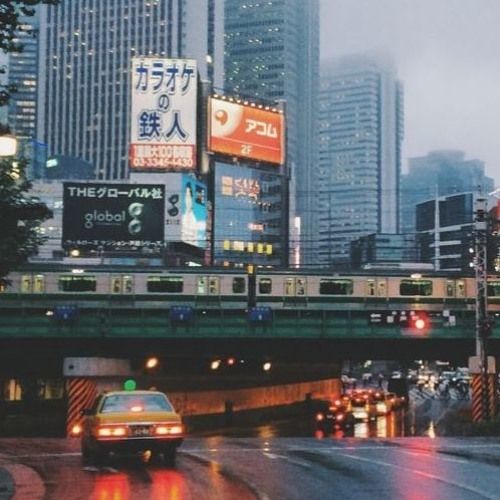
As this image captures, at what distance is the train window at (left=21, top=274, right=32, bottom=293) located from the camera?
59.2 meters

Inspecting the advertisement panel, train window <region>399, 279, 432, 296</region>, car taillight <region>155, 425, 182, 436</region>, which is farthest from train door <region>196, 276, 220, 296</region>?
the advertisement panel

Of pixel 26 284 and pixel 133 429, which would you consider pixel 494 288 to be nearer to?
pixel 26 284

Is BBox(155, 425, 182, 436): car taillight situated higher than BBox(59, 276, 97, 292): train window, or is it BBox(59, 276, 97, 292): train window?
BBox(59, 276, 97, 292): train window

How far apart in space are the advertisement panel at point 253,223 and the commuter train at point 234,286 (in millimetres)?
84590

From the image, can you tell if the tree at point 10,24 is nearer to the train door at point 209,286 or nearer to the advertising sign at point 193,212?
the train door at point 209,286

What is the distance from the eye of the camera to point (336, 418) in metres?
51.0

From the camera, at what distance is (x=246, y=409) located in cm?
7000

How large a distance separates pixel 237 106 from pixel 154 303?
55826 millimetres

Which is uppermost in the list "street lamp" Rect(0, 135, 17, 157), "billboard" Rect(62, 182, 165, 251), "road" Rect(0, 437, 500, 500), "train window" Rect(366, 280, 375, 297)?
"billboard" Rect(62, 182, 165, 251)

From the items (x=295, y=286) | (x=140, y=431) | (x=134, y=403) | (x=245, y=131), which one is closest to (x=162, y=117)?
(x=245, y=131)

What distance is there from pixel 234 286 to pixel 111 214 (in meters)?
23.1

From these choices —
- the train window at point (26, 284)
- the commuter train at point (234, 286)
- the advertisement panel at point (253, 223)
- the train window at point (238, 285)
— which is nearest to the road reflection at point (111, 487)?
the commuter train at point (234, 286)

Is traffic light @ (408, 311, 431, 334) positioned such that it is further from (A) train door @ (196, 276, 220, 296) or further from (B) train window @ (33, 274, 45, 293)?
(B) train window @ (33, 274, 45, 293)

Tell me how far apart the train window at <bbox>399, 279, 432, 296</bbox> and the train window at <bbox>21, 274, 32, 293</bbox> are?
23.5m
